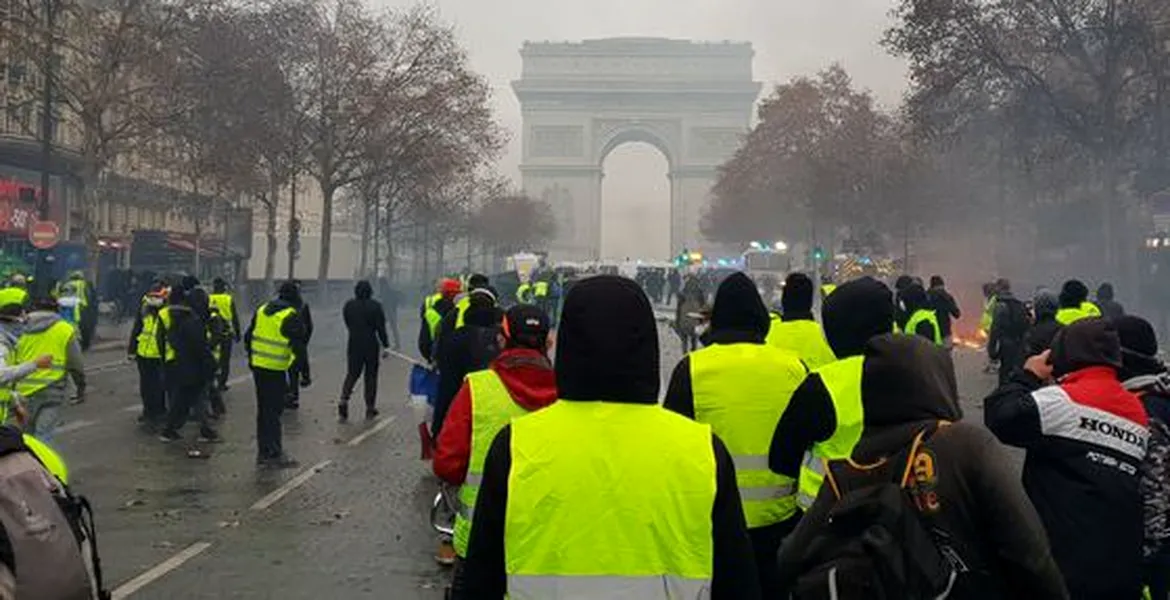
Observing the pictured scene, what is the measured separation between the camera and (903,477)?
3303 millimetres

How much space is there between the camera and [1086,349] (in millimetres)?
4465

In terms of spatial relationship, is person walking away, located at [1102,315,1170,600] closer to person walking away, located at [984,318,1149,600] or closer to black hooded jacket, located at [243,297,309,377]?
person walking away, located at [984,318,1149,600]

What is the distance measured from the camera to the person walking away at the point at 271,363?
1230cm

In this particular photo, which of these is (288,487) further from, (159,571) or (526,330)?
(526,330)

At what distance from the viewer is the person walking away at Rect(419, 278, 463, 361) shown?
12.7m

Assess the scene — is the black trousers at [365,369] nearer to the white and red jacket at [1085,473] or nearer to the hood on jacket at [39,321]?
the hood on jacket at [39,321]

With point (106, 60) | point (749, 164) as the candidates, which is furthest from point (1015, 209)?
point (106, 60)

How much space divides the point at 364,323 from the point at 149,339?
2.43 meters

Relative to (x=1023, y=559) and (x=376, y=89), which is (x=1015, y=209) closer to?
(x=376, y=89)

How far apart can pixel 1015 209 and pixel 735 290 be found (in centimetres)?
5839

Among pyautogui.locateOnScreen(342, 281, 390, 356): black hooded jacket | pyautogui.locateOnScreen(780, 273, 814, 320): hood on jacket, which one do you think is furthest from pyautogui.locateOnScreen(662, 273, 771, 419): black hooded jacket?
pyautogui.locateOnScreen(342, 281, 390, 356): black hooded jacket

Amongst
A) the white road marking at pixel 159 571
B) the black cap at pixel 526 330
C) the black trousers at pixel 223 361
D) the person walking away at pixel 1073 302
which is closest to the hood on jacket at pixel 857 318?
the black cap at pixel 526 330

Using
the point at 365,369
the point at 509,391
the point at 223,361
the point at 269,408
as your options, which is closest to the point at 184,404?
the point at 269,408

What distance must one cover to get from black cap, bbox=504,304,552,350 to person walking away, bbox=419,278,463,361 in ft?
22.3
